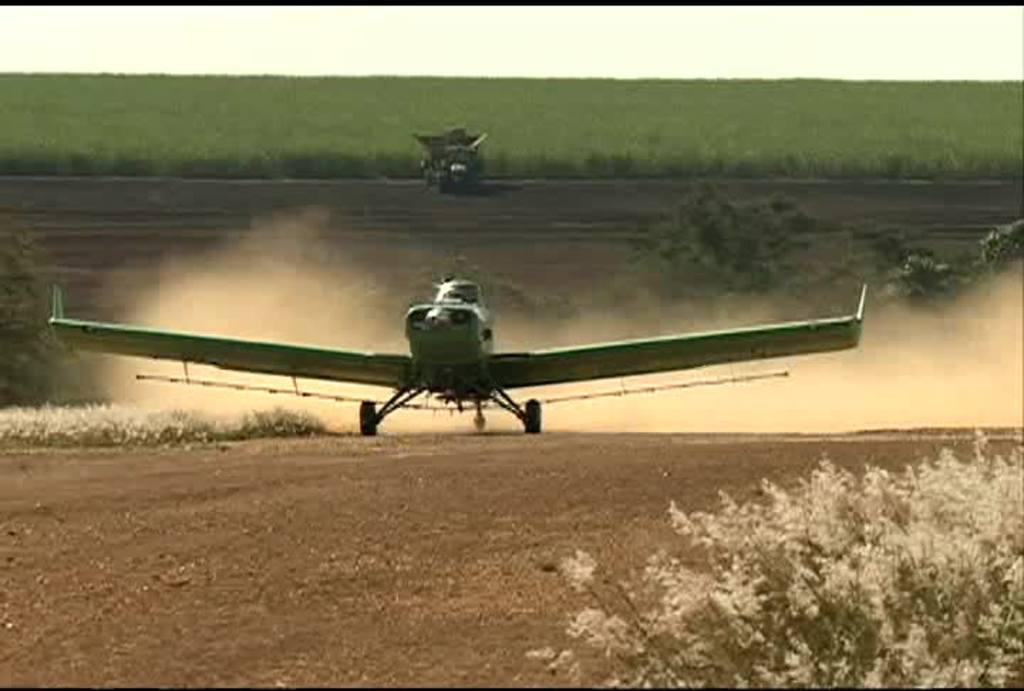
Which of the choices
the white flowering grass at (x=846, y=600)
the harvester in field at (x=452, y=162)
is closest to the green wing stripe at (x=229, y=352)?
the white flowering grass at (x=846, y=600)

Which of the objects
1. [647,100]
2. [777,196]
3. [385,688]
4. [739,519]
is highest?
[647,100]

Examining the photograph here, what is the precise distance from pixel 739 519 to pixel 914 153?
275 ft

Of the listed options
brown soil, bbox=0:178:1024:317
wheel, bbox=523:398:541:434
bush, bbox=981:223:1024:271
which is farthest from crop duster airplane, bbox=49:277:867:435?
bush, bbox=981:223:1024:271

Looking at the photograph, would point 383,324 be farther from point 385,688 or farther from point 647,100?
point 647,100

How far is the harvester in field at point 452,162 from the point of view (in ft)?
220

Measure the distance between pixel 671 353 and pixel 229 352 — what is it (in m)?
5.99

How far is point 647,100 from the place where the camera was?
112188 millimetres

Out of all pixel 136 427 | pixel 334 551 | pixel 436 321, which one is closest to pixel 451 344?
pixel 436 321

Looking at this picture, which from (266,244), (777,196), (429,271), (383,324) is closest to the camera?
(383,324)

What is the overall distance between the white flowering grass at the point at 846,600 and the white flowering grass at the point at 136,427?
1412cm

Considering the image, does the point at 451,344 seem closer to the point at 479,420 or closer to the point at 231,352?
the point at 479,420

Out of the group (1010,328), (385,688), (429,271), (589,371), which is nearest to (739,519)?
(385,688)

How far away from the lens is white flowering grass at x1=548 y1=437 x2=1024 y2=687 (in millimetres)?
10992

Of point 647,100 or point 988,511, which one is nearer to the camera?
point 988,511
